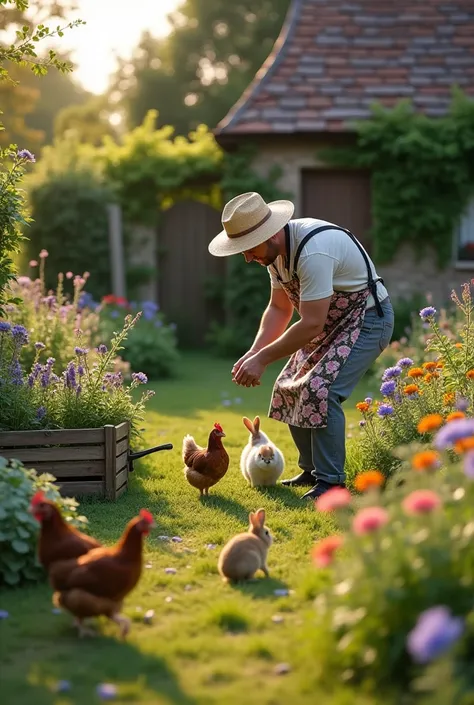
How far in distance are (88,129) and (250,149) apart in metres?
16.5

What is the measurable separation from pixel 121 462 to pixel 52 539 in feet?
7.39

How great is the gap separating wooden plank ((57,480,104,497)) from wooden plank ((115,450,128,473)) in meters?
0.14

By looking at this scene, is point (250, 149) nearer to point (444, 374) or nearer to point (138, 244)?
point (138, 244)

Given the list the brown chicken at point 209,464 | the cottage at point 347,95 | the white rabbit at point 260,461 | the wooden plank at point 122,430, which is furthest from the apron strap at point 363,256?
the cottage at point 347,95

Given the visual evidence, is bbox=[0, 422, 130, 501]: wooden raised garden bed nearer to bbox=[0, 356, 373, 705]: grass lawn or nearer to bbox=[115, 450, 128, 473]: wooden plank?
bbox=[115, 450, 128, 473]: wooden plank

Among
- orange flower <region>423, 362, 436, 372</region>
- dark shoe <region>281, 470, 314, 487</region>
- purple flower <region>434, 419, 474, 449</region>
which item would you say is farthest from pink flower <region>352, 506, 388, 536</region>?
dark shoe <region>281, 470, 314, 487</region>

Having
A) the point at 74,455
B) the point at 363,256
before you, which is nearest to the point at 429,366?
the point at 363,256

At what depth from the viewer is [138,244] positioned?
52.5 ft

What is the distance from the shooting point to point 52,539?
140 inches

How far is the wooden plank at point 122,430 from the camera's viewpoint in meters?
5.69

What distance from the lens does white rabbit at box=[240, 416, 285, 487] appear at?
5.78m

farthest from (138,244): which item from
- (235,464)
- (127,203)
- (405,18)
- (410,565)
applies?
(410,565)

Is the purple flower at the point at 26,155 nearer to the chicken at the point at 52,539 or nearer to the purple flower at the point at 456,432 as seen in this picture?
the chicken at the point at 52,539

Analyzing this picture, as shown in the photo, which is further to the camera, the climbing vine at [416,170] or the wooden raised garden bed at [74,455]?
the climbing vine at [416,170]
